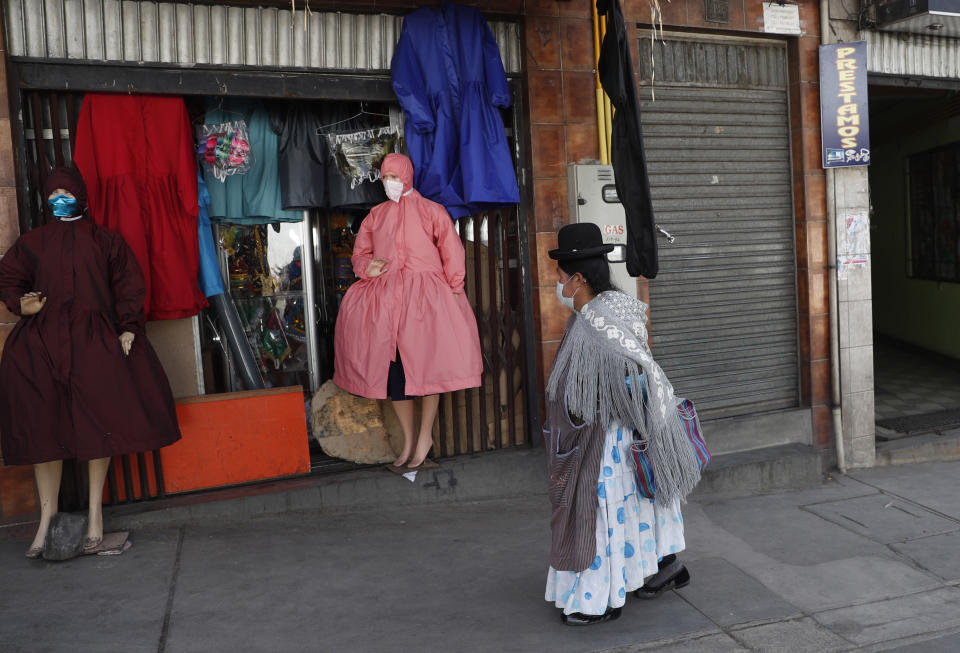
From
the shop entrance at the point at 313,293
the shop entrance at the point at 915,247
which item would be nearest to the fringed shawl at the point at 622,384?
the shop entrance at the point at 313,293

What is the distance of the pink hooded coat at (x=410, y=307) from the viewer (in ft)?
15.9

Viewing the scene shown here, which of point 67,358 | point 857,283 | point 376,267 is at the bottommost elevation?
point 67,358

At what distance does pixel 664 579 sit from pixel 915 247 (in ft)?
26.0

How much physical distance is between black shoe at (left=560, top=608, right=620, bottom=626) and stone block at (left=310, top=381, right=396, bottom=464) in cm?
207

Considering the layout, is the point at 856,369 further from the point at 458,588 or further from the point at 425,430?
the point at 458,588

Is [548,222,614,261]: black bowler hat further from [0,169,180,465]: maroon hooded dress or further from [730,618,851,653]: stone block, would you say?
[0,169,180,465]: maroon hooded dress

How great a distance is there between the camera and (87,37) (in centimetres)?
445

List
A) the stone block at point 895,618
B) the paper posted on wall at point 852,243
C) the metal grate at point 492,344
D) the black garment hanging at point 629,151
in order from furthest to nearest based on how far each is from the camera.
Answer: the paper posted on wall at point 852,243, the metal grate at point 492,344, the black garment hanging at point 629,151, the stone block at point 895,618

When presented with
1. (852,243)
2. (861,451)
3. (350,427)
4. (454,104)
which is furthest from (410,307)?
(861,451)

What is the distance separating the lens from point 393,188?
16.0 feet

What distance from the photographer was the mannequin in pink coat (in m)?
4.85

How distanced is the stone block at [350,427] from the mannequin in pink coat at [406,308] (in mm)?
250

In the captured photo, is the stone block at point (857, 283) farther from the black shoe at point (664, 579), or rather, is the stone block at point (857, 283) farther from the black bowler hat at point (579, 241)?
the black bowler hat at point (579, 241)

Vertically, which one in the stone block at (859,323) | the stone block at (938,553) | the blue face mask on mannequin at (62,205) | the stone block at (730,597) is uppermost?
the blue face mask on mannequin at (62,205)
